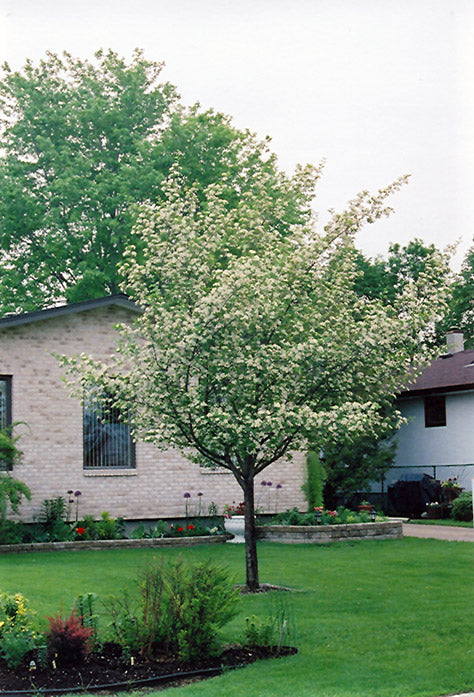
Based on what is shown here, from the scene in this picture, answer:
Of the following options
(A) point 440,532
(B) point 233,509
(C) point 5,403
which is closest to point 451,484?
(A) point 440,532

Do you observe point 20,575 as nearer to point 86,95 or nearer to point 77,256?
point 77,256

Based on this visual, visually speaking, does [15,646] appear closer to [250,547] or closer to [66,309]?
[250,547]

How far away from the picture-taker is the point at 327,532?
1923cm

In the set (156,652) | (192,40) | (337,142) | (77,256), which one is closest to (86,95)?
(77,256)

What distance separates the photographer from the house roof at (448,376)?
30417mm

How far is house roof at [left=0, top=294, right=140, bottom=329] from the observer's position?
19438 millimetres

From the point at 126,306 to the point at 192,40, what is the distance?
12606 millimetres

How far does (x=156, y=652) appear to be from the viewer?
8266 mm

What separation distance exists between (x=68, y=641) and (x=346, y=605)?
4140 millimetres

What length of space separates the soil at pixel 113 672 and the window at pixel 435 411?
24.1 meters

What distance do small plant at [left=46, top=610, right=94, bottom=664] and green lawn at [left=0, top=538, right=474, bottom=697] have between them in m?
1.03

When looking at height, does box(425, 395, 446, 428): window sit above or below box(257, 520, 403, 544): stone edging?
above

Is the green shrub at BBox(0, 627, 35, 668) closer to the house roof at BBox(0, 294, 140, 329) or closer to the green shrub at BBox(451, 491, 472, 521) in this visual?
the house roof at BBox(0, 294, 140, 329)

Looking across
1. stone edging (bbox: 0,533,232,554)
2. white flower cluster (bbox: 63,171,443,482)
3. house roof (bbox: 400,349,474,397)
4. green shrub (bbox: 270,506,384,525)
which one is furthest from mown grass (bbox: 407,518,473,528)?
white flower cluster (bbox: 63,171,443,482)
